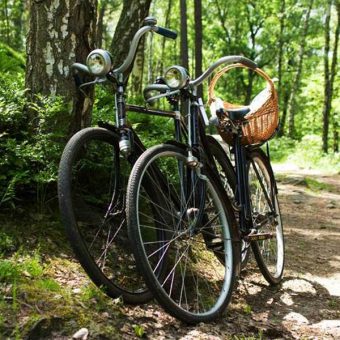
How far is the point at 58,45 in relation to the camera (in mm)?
3789

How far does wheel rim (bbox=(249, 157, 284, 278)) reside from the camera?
4470 mm

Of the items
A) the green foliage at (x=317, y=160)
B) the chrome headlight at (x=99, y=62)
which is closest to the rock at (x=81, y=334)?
the chrome headlight at (x=99, y=62)

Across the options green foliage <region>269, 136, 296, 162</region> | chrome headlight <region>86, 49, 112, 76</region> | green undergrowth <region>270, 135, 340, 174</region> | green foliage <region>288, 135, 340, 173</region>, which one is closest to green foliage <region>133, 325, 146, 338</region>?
chrome headlight <region>86, 49, 112, 76</region>

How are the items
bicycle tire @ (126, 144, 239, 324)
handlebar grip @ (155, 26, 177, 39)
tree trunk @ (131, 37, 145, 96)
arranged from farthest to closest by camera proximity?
1. tree trunk @ (131, 37, 145, 96)
2. handlebar grip @ (155, 26, 177, 39)
3. bicycle tire @ (126, 144, 239, 324)

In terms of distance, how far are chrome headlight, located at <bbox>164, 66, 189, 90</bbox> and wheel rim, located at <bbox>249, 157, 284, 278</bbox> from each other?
136 cm

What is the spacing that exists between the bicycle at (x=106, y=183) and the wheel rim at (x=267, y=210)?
77cm

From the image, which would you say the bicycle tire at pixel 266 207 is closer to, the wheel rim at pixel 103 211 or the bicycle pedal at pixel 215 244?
the bicycle pedal at pixel 215 244

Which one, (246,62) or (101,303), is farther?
(246,62)

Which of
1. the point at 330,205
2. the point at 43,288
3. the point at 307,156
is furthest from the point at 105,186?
the point at 307,156

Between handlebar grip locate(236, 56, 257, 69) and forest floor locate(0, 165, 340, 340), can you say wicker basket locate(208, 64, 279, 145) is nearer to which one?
handlebar grip locate(236, 56, 257, 69)

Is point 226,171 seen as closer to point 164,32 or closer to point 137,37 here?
point 164,32

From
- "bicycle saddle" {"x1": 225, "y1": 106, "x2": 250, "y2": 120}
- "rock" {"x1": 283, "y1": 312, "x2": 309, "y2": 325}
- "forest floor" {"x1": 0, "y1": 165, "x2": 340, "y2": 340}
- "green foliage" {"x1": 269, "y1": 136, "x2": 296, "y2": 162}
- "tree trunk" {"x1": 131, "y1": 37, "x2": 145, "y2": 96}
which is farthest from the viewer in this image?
"green foliage" {"x1": 269, "y1": 136, "x2": 296, "y2": 162}

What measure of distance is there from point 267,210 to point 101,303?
2.27 metres

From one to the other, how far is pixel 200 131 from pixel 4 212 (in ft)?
5.23
